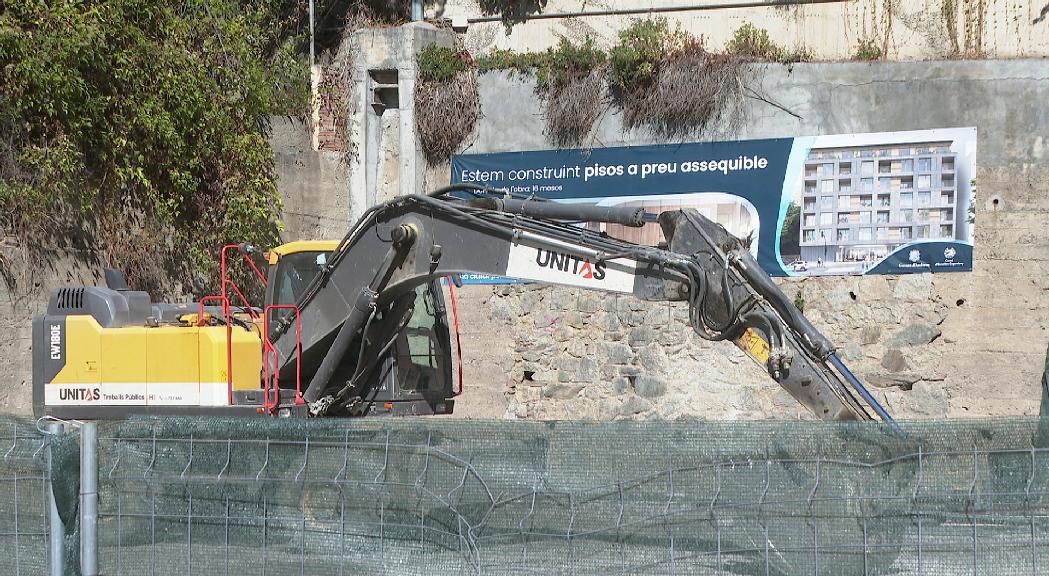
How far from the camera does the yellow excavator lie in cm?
770

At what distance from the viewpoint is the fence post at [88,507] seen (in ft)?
19.5

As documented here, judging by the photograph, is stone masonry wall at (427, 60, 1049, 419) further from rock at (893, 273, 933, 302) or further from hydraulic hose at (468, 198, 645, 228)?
hydraulic hose at (468, 198, 645, 228)

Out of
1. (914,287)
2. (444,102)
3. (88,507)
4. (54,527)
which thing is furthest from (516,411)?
(54,527)

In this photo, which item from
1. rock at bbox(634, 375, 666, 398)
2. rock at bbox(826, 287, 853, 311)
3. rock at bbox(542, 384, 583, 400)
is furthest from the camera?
rock at bbox(542, 384, 583, 400)

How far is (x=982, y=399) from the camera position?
506 inches

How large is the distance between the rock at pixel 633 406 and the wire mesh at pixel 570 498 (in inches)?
335

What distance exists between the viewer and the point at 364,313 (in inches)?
364

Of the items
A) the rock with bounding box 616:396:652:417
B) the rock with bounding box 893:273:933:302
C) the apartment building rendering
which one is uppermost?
the apartment building rendering

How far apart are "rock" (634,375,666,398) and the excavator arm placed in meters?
4.80

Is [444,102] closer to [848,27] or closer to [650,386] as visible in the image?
[650,386]

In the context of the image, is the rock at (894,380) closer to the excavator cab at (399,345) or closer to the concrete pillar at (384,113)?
the excavator cab at (399,345)

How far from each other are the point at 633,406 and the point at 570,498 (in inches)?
346

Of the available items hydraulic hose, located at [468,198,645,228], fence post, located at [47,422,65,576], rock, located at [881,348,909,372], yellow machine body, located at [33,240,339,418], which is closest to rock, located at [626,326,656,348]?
rock, located at [881,348,909,372]

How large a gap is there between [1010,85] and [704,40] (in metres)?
3.56
